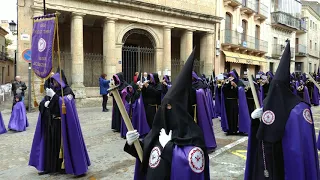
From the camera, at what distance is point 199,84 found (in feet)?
23.7

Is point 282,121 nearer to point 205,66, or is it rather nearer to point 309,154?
point 309,154

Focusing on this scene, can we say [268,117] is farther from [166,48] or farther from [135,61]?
[135,61]

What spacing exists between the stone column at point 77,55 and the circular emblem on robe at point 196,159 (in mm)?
13623

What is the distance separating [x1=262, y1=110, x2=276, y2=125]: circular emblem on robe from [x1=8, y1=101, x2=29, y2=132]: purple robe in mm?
8603

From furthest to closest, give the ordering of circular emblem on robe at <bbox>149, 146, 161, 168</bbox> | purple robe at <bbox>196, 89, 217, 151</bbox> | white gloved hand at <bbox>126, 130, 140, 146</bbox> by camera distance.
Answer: purple robe at <bbox>196, 89, 217, 151</bbox>, white gloved hand at <bbox>126, 130, 140, 146</bbox>, circular emblem on robe at <bbox>149, 146, 161, 168</bbox>

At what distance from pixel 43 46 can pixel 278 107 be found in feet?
12.9

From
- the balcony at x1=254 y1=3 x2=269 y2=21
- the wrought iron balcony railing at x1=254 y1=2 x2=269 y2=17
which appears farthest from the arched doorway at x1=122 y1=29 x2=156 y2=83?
the wrought iron balcony railing at x1=254 y1=2 x2=269 y2=17

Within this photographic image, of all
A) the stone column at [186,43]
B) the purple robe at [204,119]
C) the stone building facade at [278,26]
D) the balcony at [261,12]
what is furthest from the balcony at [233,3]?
the purple robe at [204,119]

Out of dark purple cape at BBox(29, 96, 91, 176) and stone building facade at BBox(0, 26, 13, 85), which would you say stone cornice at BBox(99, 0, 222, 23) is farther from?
stone building facade at BBox(0, 26, 13, 85)

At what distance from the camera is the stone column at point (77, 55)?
15539 millimetres

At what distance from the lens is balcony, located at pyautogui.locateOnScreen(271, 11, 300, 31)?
32156 mm

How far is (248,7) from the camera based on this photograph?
91.9 ft

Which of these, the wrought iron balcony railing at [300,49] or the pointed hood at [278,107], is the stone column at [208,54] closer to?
the pointed hood at [278,107]

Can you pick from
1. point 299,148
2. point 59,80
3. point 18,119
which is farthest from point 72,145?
point 18,119
